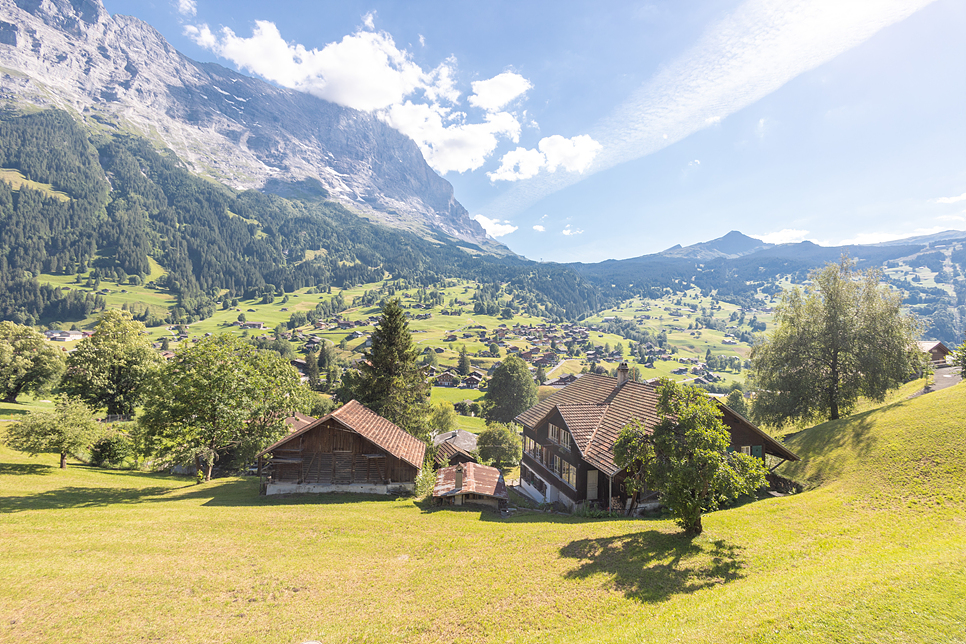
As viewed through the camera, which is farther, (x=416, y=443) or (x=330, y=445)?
(x=416, y=443)

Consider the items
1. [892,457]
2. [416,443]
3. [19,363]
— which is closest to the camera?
[892,457]

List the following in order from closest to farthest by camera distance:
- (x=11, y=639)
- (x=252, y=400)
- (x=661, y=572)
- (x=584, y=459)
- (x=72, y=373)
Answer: (x=11, y=639) < (x=661, y=572) < (x=584, y=459) < (x=252, y=400) < (x=72, y=373)

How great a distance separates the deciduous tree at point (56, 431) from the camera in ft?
98.2

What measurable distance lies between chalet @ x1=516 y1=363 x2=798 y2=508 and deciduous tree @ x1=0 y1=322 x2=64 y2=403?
7780 centimetres

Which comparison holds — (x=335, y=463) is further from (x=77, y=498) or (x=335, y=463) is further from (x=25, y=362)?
(x=25, y=362)

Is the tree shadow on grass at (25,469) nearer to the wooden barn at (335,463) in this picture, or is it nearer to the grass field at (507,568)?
the grass field at (507,568)

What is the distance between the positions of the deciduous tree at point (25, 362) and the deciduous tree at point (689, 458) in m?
87.4

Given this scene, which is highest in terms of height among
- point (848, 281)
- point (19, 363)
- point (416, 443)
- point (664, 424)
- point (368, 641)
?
point (848, 281)

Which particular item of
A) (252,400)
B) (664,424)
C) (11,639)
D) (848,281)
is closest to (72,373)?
(252,400)

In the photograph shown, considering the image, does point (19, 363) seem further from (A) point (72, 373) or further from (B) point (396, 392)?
(B) point (396, 392)

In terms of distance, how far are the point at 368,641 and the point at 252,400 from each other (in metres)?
24.5

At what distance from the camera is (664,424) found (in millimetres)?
19250

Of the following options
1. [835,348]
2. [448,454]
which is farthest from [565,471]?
[835,348]

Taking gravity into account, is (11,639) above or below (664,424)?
below
